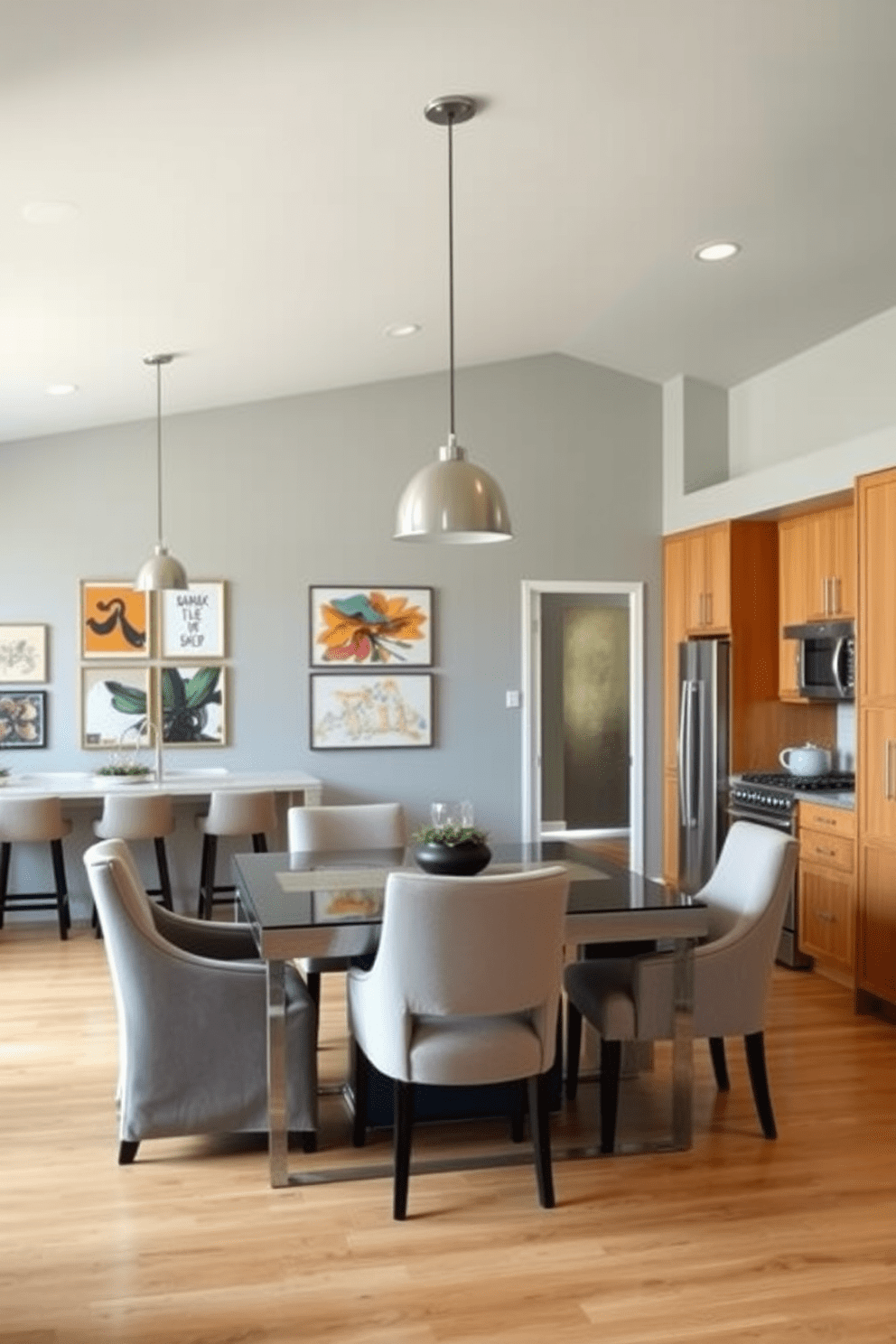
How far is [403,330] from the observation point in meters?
5.95

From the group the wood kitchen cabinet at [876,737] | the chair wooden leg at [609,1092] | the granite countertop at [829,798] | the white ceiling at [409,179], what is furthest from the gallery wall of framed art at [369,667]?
the chair wooden leg at [609,1092]

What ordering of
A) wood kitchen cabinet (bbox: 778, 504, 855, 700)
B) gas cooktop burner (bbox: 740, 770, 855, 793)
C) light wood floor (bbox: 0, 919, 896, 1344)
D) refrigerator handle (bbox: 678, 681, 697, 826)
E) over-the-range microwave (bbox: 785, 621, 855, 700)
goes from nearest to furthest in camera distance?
light wood floor (bbox: 0, 919, 896, 1344) → gas cooktop burner (bbox: 740, 770, 855, 793) → over-the-range microwave (bbox: 785, 621, 855, 700) → wood kitchen cabinet (bbox: 778, 504, 855, 700) → refrigerator handle (bbox: 678, 681, 697, 826)

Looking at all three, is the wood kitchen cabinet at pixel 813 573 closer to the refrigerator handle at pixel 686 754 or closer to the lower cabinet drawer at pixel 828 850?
the refrigerator handle at pixel 686 754

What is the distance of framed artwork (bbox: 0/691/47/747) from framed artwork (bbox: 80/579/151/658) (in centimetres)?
38

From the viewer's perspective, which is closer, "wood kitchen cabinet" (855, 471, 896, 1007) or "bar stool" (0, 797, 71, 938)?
"wood kitchen cabinet" (855, 471, 896, 1007)

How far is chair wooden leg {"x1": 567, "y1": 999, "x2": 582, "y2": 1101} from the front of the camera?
3.96 m

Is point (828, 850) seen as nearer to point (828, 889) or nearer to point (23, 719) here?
point (828, 889)

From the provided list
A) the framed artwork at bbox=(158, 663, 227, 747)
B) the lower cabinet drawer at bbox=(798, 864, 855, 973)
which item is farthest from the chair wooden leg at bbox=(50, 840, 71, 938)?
the lower cabinet drawer at bbox=(798, 864, 855, 973)

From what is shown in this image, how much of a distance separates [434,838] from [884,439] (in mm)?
2643

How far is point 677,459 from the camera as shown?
286 inches

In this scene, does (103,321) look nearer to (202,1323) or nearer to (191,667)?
(191,667)

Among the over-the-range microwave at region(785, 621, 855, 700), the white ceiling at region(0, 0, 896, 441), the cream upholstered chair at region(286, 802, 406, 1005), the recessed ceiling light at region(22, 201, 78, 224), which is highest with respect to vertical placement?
the white ceiling at region(0, 0, 896, 441)

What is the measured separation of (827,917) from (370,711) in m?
2.99

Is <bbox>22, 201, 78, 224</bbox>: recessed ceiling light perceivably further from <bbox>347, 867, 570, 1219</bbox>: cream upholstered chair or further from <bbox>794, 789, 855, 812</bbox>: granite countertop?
<bbox>794, 789, 855, 812</bbox>: granite countertop
